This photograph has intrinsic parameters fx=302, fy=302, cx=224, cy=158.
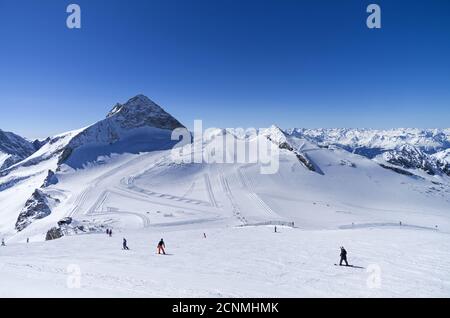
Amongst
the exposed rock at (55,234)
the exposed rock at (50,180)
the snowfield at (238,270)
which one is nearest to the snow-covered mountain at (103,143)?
the exposed rock at (50,180)

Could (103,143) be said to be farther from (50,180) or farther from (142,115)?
(142,115)

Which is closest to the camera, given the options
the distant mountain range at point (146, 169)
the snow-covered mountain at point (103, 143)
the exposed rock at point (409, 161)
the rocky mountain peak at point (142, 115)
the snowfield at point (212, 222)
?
the snowfield at point (212, 222)

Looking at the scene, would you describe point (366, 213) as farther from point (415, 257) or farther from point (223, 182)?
point (415, 257)

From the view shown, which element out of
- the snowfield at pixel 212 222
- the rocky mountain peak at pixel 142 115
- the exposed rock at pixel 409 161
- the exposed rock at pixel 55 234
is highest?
the rocky mountain peak at pixel 142 115

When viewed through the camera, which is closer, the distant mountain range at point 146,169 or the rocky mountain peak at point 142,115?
the distant mountain range at point 146,169

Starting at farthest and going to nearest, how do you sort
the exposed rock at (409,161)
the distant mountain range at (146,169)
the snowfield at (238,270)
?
the exposed rock at (409,161)
the distant mountain range at (146,169)
the snowfield at (238,270)

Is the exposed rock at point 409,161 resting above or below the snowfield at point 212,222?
above

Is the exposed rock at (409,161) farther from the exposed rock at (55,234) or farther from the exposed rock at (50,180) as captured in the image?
the exposed rock at (55,234)

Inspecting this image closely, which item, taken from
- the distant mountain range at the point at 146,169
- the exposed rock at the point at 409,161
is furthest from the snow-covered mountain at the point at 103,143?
the exposed rock at the point at 409,161
